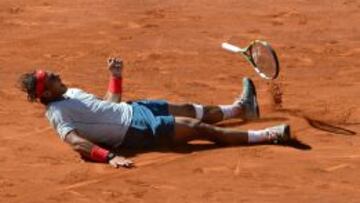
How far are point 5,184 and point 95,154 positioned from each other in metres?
0.74

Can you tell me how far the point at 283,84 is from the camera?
1070 cm

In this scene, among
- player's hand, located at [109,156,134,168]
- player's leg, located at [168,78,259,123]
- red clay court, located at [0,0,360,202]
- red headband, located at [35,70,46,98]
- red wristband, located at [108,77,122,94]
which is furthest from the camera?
player's leg, located at [168,78,259,123]

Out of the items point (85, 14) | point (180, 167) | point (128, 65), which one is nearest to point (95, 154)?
point (180, 167)

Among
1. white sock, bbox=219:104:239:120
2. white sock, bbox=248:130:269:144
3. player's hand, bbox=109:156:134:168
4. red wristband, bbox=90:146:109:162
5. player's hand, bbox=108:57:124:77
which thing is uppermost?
player's hand, bbox=108:57:124:77

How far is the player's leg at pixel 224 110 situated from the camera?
28.1ft

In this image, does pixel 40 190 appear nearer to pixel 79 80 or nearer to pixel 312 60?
pixel 79 80

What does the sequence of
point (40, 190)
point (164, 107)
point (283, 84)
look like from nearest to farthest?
point (40, 190) → point (164, 107) → point (283, 84)

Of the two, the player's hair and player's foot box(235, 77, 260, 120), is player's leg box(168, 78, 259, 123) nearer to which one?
player's foot box(235, 77, 260, 120)

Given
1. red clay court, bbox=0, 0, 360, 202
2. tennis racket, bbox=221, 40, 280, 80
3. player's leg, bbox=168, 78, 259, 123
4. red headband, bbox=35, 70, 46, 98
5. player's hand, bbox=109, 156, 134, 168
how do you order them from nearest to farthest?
red clay court, bbox=0, 0, 360, 202
player's hand, bbox=109, 156, 134, 168
red headband, bbox=35, 70, 46, 98
player's leg, bbox=168, 78, 259, 123
tennis racket, bbox=221, 40, 280, 80

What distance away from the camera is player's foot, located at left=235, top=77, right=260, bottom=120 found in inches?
348

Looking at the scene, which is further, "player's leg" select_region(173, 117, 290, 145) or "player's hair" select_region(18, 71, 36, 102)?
"player's leg" select_region(173, 117, 290, 145)

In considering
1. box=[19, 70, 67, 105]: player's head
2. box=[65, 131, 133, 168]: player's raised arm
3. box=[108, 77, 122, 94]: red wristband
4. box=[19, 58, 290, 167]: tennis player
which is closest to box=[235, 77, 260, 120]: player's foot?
box=[19, 58, 290, 167]: tennis player

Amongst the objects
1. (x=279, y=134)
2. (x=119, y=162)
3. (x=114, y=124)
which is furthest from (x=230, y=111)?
(x=119, y=162)

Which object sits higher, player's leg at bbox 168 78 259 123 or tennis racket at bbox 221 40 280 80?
tennis racket at bbox 221 40 280 80
